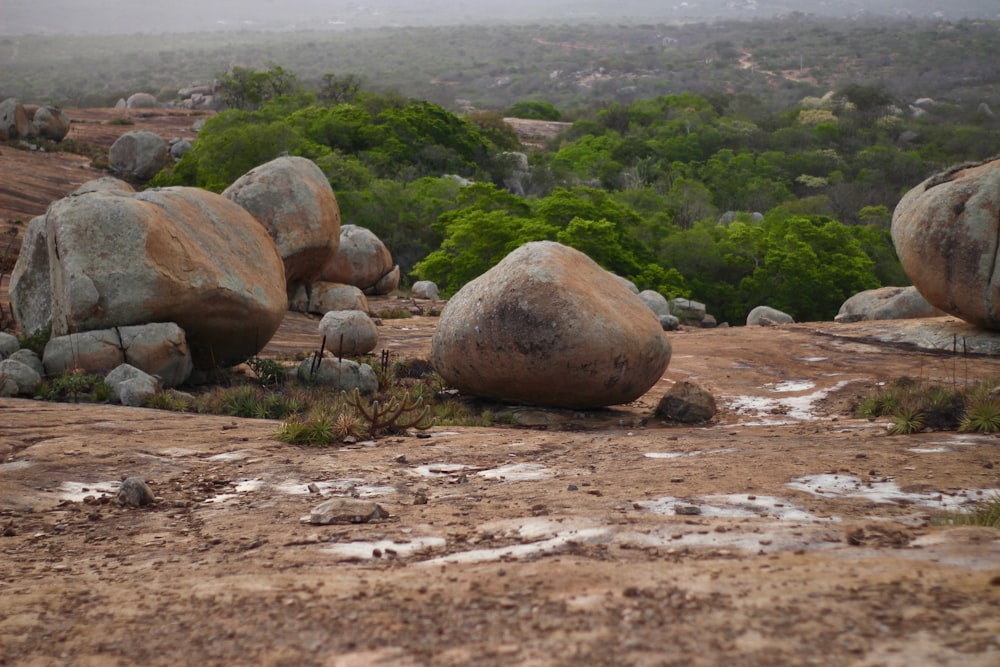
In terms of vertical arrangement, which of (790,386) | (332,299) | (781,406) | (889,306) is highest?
(781,406)

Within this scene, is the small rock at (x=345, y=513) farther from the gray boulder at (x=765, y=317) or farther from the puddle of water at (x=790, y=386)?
the gray boulder at (x=765, y=317)

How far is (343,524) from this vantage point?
640 cm

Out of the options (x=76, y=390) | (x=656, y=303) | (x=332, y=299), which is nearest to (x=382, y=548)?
(x=76, y=390)

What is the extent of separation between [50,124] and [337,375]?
3570 centimetres

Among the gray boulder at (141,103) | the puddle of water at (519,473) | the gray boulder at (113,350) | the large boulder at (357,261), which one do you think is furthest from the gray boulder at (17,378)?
the gray boulder at (141,103)

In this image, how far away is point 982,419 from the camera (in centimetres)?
913

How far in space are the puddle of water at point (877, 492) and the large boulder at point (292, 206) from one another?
14393 millimetres

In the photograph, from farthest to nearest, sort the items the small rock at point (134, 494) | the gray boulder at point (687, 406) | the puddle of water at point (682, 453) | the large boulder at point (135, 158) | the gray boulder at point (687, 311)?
1. the large boulder at point (135, 158)
2. the gray boulder at point (687, 311)
3. the gray boulder at point (687, 406)
4. the puddle of water at point (682, 453)
5. the small rock at point (134, 494)

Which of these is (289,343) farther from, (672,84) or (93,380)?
(672,84)

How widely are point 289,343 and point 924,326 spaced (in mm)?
11912

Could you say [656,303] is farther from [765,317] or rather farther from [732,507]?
[732,507]

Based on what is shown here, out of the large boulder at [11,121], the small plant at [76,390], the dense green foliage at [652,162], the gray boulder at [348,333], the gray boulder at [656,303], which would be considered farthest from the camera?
the large boulder at [11,121]

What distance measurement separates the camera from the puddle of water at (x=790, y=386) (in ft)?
47.3

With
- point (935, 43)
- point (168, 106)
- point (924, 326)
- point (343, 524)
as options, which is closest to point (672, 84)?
point (935, 43)
